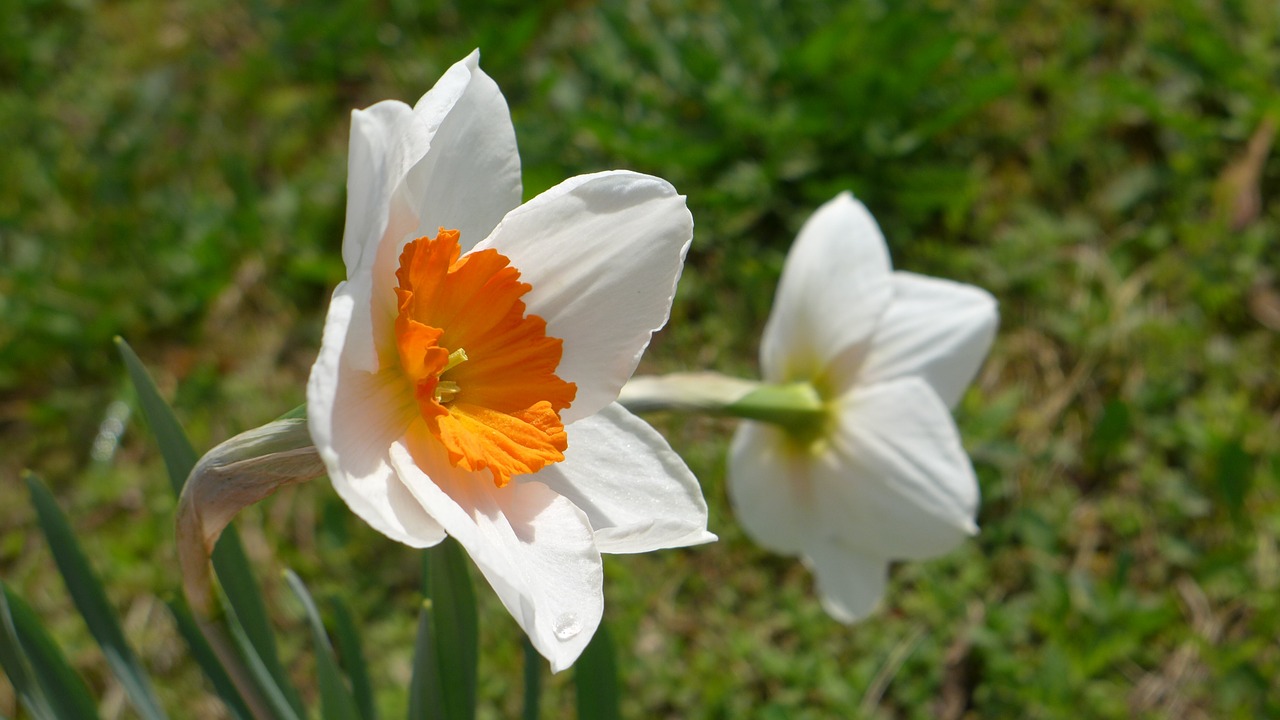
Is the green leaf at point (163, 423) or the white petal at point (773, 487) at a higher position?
the green leaf at point (163, 423)

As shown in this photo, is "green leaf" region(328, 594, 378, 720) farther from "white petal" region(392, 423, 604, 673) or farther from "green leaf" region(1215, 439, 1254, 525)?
"green leaf" region(1215, 439, 1254, 525)

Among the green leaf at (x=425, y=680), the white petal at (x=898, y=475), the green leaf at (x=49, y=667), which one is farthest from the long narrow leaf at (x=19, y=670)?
the white petal at (x=898, y=475)

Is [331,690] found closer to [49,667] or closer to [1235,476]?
[49,667]

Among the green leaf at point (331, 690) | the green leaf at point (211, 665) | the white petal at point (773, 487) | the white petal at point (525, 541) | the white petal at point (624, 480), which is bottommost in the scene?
the white petal at point (773, 487)

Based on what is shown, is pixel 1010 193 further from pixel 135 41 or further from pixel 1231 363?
pixel 135 41

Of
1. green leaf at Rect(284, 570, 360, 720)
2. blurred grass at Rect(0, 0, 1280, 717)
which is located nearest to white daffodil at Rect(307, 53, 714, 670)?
green leaf at Rect(284, 570, 360, 720)

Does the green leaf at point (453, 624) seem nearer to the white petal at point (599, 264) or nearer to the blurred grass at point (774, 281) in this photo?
the white petal at point (599, 264)
